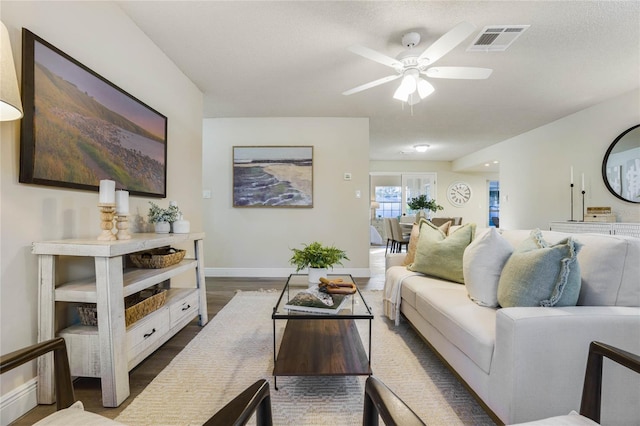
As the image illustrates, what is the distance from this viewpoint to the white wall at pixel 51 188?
1.28 m

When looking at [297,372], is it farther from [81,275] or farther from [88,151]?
[88,151]

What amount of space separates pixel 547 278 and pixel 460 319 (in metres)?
0.42

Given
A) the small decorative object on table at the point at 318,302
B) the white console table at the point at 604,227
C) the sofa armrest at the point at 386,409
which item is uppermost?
the white console table at the point at 604,227

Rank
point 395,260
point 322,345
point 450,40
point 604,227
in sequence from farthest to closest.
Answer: point 604,227 < point 395,260 < point 450,40 < point 322,345

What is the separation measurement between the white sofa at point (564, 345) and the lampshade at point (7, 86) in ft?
6.92

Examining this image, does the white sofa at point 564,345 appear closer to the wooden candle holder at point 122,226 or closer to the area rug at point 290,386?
the area rug at point 290,386

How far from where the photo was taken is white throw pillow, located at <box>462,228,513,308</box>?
1.54 m

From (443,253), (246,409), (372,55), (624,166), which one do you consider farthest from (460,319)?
(624,166)

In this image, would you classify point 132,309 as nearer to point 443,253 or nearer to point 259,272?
point 443,253

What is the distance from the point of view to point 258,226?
4281 millimetres

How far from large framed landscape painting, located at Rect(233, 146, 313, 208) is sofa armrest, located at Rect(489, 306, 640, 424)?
3360 mm

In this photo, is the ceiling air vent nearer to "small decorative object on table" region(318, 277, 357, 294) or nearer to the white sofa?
the white sofa

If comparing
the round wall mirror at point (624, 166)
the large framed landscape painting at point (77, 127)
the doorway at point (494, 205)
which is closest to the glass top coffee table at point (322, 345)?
the large framed landscape painting at point (77, 127)

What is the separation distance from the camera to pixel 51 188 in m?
1.48
